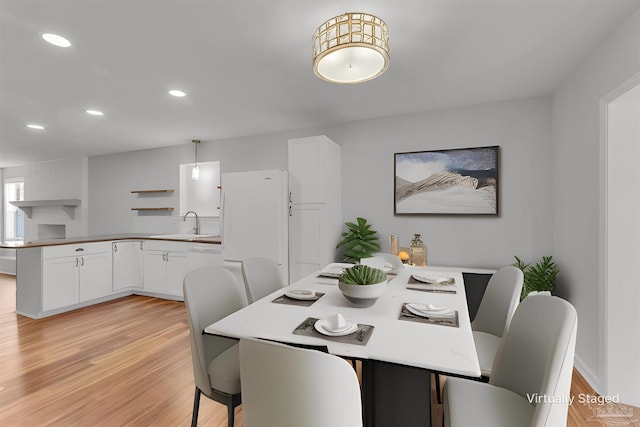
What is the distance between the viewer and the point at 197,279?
66.2 inches

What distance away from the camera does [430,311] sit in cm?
141

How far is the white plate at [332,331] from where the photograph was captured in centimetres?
117

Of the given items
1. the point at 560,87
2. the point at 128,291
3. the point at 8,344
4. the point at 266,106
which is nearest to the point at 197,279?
the point at 266,106

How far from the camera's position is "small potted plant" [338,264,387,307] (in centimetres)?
145

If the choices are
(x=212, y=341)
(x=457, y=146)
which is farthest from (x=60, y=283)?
(x=457, y=146)

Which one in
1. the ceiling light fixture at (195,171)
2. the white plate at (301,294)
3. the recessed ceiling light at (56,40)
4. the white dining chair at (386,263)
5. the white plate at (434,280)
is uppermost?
the recessed ceiling light at (56,40)

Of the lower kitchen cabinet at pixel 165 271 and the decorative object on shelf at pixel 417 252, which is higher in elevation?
the decorative object on shelf at pixel 417 252

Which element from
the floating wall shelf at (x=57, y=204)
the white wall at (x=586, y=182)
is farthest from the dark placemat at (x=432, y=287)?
the floating wall shelf at (x=57, y=204)

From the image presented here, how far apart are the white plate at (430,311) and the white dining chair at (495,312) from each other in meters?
0.41

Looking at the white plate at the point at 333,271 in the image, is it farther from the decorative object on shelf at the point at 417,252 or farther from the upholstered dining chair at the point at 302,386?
the upholstered dining chair at the point at 302,386

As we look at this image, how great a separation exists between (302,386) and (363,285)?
68 centimetres

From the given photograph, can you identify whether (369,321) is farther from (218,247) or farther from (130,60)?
(218,247)

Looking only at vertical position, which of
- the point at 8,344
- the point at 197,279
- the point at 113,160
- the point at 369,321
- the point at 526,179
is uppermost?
the point at 113,160

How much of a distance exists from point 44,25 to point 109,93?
1.15 metres
